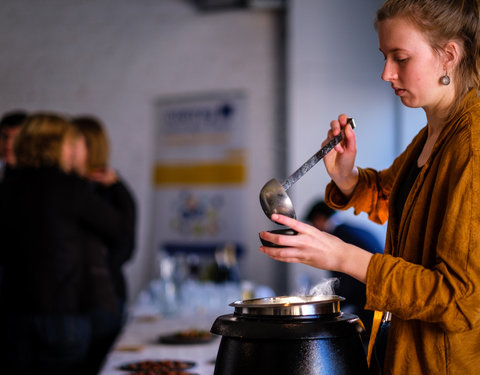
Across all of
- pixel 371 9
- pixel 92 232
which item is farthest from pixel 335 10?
pixel 92 232

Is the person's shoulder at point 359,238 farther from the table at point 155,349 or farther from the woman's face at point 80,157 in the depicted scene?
the woman's face at point 80,157

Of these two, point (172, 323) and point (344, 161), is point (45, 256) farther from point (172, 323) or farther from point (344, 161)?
point (344, 161)

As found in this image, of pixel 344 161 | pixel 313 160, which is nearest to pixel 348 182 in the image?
pixel 344 161

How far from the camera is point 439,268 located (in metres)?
0.94

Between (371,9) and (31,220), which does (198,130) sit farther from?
(31,220)

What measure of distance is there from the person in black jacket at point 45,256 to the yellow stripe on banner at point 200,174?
2.99 meters

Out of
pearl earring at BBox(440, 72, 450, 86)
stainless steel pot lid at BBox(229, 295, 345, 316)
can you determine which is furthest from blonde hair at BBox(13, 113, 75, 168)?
pearl earring at BBox(440, 72, 450, 86)

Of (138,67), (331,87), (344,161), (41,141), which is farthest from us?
(138,67)

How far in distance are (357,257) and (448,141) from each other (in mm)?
262

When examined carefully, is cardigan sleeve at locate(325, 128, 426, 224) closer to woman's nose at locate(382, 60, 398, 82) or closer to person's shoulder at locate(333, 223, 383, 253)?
woman's nose at locate(382, 60, 398, 82)

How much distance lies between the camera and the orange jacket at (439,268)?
3.01ft

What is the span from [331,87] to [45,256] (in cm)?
318

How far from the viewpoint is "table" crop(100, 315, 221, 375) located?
188 cm

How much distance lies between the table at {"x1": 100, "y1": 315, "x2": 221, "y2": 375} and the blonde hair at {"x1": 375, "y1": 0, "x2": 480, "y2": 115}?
1130 mm
